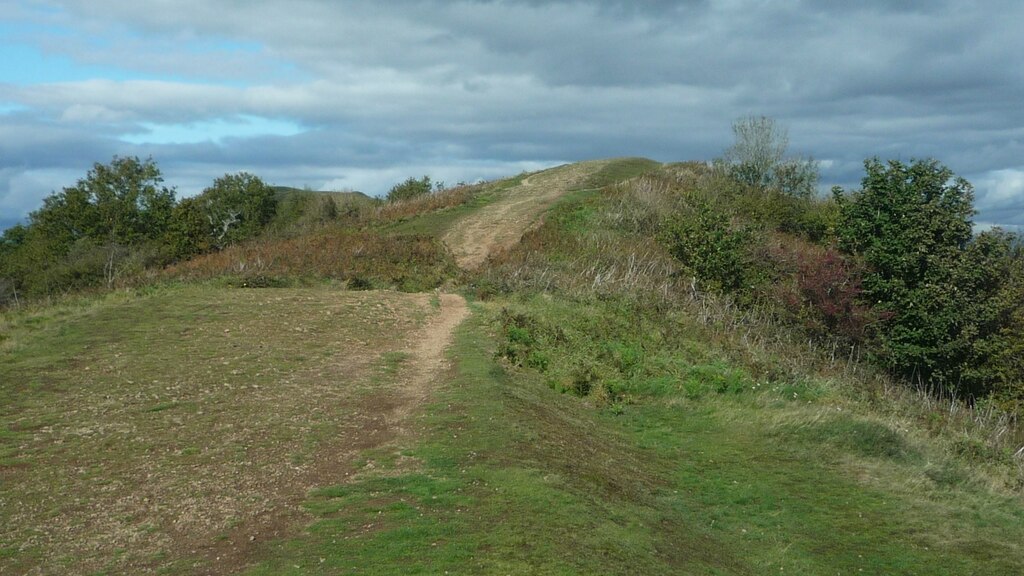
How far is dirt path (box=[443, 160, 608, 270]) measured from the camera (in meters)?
29.2

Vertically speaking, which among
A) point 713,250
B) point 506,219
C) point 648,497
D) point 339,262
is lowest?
point 648,497

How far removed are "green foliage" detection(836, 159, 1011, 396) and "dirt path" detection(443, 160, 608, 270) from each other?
1216cm

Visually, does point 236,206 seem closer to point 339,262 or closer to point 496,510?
point 339,262

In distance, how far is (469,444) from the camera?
9.99m

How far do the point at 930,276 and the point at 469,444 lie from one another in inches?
740

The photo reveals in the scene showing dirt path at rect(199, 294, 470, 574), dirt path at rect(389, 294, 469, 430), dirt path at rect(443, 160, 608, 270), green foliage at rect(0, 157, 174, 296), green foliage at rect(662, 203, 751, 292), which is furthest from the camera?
green foliage at rect(0, 157, 174, 296)

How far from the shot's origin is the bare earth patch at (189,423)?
7.18 metres

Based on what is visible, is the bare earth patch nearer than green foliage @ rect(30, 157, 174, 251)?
Yes

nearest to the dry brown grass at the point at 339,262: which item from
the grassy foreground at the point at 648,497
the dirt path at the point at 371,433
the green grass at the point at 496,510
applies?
the dirt path at the point at 371,433

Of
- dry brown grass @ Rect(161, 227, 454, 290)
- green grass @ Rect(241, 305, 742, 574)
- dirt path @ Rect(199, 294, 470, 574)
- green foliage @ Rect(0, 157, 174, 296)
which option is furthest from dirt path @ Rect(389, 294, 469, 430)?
green foliage @ Rect(0, 157, 174, 296)

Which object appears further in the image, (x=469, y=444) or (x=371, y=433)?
(x=371, y=433)

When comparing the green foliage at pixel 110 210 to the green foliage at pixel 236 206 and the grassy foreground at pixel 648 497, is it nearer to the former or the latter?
the green foliage at pixel 236 206

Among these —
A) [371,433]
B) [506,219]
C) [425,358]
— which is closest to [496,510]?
[371,433]

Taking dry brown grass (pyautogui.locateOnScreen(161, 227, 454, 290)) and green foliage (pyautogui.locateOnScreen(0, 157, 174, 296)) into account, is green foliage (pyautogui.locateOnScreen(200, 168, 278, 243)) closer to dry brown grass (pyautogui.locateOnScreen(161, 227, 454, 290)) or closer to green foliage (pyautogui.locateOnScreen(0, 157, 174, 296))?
green foliage (pyautogui.locateOnScreen(0, 157, 174, 296))
